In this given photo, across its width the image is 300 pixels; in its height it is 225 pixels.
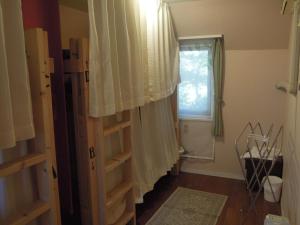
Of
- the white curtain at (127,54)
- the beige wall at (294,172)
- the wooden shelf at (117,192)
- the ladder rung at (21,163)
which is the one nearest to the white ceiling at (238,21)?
the white curtain at (127,54)

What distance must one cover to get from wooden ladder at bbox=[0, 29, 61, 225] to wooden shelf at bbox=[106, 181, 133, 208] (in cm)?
56

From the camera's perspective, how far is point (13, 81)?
1.19 meters

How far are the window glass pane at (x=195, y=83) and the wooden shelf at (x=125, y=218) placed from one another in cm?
189

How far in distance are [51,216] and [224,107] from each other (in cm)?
275

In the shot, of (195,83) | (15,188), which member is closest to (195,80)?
(195,83)

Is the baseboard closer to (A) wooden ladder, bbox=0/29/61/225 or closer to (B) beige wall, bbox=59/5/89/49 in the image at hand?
(B) beige wall, bbox=59/5/89/49

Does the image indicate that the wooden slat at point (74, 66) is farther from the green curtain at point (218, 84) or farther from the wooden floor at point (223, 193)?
the green curtain at point (218, 84)

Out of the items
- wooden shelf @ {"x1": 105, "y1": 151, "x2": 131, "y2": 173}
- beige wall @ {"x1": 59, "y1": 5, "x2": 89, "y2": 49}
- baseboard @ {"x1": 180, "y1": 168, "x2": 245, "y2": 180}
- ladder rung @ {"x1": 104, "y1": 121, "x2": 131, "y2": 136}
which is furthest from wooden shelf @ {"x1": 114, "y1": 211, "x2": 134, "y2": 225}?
baseboard @ {"x1": 180, "y1": 168, "x2": 245, "y2": 180}

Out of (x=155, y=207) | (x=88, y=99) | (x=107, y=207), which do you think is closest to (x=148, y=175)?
(x=155, y=207)

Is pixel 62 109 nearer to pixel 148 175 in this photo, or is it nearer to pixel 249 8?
pixel 148 175

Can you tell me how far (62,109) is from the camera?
6.14 ft

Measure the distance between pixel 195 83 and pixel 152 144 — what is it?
4.10 ft

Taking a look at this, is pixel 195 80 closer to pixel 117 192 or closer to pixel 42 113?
pixel 117 192

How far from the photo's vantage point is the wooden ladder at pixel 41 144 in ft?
4.42
